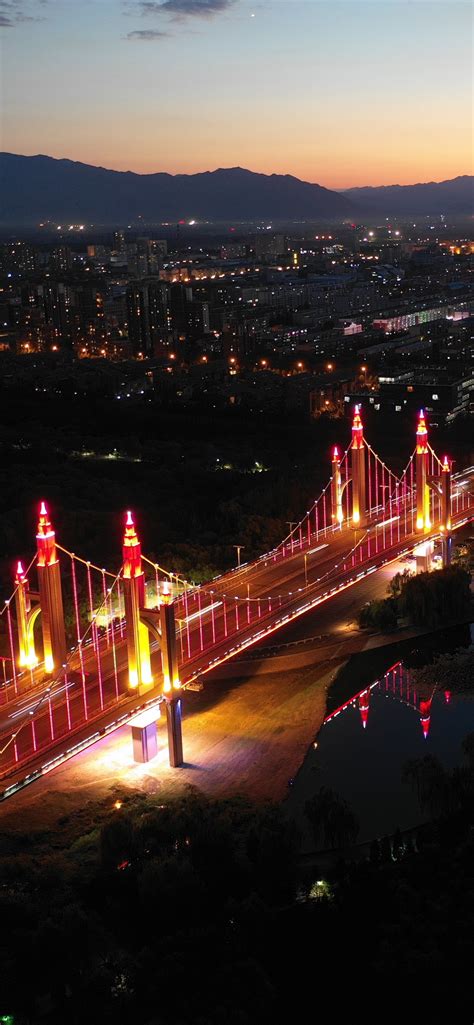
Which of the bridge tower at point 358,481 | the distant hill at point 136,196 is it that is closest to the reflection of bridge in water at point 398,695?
the bridge tower at point 358,481

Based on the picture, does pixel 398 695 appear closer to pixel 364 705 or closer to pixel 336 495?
pixel 364 705

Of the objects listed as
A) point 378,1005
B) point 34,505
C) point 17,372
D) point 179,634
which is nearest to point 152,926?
point 378,1005

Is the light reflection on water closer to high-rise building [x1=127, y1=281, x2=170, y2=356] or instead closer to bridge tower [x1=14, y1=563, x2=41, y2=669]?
bridge tower [x1=14, y1=563, x2=41, y2=669]

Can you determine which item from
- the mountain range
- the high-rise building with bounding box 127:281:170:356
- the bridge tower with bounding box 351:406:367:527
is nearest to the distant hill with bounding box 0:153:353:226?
the mountain range

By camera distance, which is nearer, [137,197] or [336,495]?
[336,495]

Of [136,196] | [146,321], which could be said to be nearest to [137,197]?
[136,196]

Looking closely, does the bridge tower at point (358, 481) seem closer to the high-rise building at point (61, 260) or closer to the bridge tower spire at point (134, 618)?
the bridge tower spire at point (134, 618)
